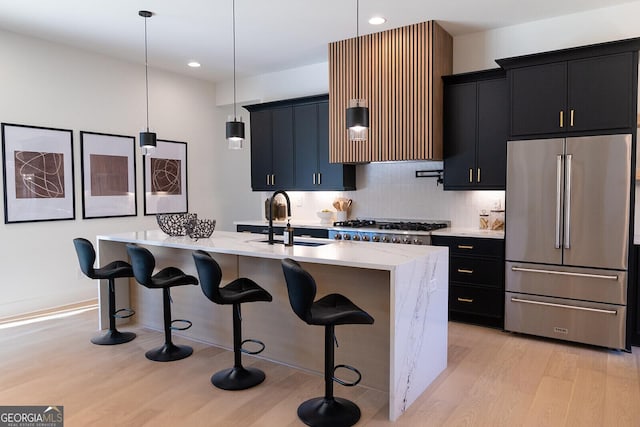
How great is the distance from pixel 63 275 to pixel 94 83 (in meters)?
2.33

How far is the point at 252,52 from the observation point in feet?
18.2

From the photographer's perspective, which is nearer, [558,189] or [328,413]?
[328,413]

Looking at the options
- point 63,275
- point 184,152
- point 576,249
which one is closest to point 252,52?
point 184,152

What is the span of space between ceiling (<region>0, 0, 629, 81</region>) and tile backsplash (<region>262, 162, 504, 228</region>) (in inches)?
63.0

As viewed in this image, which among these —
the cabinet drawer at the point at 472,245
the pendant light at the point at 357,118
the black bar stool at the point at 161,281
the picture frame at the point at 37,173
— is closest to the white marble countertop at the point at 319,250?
the black bar stool at the point at 161,281

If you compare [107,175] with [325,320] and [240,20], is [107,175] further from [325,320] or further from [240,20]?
[325,320]

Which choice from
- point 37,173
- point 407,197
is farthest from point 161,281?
point 407,197

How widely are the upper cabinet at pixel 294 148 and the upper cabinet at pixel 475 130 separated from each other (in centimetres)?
141

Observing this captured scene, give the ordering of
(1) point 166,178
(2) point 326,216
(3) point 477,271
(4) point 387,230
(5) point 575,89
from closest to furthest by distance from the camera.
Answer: (5) point 575,89 < (3) point 477,271 < (4) point 387,230 < (2) point 326,216 < (1) point 166,178

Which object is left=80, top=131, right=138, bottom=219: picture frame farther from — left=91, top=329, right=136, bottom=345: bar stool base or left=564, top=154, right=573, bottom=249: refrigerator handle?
left=564, top=154, right=573, bottom=249: refrigerator handle

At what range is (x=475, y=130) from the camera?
4594mm

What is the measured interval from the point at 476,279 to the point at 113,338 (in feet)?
11.2

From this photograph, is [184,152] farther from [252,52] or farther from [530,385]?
[530,385]

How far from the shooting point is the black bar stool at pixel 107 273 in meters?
3.86
